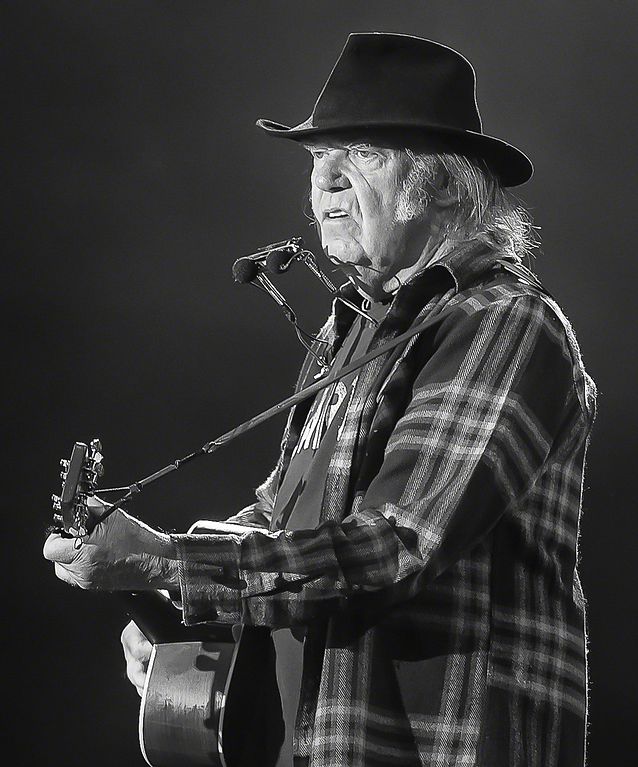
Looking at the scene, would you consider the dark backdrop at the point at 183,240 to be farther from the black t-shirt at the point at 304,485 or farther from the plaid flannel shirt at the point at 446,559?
the plaid flannel shirt at the point at 446,559

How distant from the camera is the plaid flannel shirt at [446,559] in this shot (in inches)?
56.8

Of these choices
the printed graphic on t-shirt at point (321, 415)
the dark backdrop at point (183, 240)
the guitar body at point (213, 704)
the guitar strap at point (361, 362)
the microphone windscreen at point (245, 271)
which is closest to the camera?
the guitar strap at point (361, 362)

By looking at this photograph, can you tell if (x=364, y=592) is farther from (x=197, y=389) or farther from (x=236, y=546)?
(x=197, y=389)

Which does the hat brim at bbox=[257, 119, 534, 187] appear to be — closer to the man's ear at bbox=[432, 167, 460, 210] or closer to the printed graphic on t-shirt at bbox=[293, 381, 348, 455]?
the man's ear at bbox=[432, 167, 460, 210]

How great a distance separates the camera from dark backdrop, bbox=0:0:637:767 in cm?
344

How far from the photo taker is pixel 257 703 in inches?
71.6

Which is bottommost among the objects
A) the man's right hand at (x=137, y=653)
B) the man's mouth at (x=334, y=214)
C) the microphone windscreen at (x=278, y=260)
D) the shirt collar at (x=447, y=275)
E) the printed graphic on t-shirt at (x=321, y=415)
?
the man's right hand at (x=137, y=653)

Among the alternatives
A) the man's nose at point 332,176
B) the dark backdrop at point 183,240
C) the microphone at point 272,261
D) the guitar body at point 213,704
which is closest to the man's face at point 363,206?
the man's nose at point 332,176

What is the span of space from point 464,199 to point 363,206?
0.19 m

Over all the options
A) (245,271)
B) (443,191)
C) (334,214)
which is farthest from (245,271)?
(443,191)

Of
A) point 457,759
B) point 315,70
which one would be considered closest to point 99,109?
point 315,70

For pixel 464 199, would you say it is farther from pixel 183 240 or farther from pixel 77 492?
pixel 183 240

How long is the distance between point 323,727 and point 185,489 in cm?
202

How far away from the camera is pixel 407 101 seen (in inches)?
72.4
